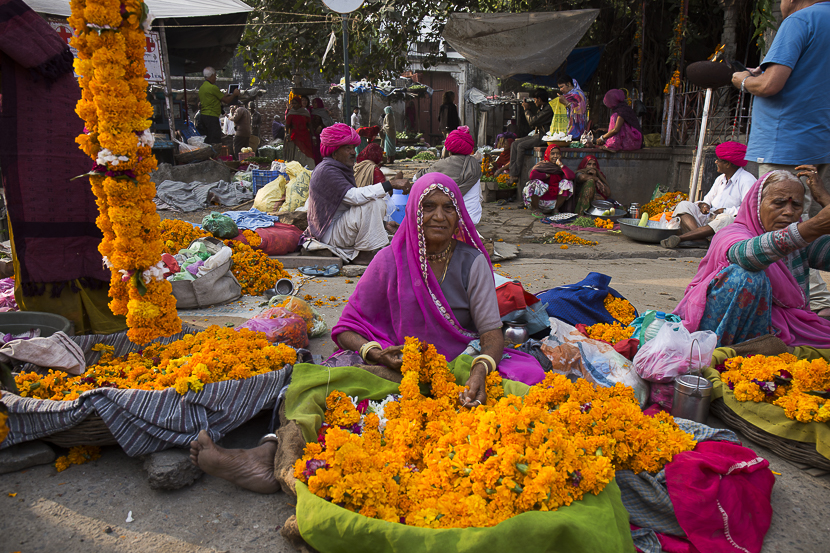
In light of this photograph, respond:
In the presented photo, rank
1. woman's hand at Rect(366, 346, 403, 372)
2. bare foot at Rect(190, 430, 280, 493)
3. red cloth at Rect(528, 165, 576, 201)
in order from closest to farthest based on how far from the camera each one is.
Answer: bare foot at Rect(190, 430, 280, 493), woman's hand at Rect(366, 346, 403, 372), red cloth at Rect(528, 165, 576, 201)

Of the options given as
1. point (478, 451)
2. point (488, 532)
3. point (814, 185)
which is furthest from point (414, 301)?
point (814, 185)

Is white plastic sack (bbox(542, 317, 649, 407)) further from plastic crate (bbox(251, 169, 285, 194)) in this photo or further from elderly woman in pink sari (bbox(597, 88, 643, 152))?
plastic crate (bbox(251, 169, 285, 194))

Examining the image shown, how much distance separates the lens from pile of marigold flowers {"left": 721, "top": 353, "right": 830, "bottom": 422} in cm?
265

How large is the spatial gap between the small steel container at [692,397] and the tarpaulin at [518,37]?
845 centimetres

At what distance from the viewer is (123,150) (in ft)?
9.59

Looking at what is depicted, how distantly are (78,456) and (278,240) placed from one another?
164 inches

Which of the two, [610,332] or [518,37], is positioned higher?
[518,37]

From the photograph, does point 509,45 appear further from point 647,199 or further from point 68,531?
point 68,531

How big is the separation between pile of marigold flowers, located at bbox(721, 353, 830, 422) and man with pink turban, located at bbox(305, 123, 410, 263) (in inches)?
172

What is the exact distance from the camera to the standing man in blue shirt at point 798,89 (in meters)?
4.08

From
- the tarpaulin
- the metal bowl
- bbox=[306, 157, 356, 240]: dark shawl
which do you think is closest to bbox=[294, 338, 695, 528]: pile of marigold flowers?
bbox=[306, 157, 356, 240]: dark shawl

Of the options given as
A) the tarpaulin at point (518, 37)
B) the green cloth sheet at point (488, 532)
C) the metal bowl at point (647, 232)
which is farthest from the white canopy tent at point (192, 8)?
the green cloth sheet at point (488, 532)

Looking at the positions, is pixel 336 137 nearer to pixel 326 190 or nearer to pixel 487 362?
pixel 326 190

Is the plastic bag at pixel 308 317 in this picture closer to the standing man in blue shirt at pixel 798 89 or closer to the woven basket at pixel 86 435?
the woven basket at pixel 86 435
